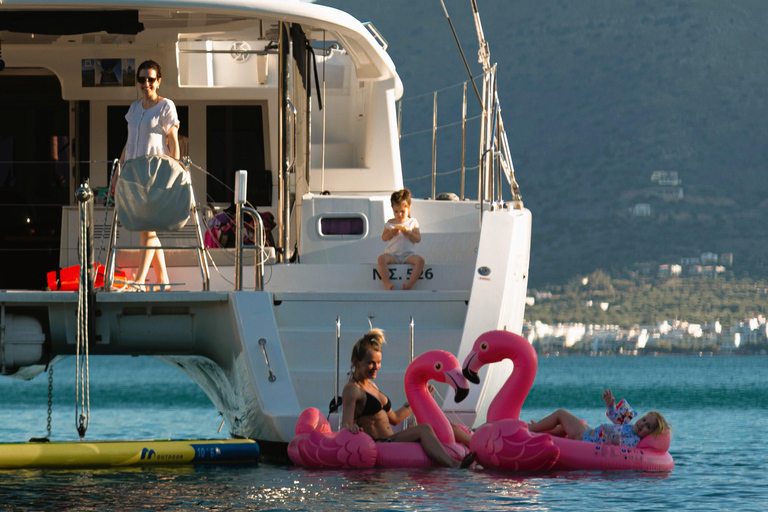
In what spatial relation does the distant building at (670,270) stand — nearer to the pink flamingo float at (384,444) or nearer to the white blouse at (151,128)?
the white blouse at (151,128)

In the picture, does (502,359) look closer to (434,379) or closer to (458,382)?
(458,382)

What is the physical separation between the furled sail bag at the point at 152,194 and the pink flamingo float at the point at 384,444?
1.67 metres

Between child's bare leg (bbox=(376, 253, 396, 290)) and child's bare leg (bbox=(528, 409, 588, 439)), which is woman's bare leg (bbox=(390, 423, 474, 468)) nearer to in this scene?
child's bare leg (bbox=(528, 409, 588, 439))

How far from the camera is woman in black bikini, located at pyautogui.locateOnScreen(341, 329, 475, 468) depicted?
25.1ft

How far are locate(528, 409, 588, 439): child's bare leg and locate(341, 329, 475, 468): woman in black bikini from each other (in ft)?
2.43

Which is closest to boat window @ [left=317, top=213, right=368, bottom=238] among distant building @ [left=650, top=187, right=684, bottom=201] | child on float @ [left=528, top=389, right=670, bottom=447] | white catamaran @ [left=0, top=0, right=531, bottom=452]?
white catamaran @ [left=0, top=0, right=531, bottom=452]

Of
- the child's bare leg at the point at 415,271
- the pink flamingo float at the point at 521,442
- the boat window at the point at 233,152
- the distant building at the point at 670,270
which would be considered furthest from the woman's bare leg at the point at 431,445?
the distant building at the point at 670,270

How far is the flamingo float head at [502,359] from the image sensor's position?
25.6ft

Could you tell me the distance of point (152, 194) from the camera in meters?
8.34

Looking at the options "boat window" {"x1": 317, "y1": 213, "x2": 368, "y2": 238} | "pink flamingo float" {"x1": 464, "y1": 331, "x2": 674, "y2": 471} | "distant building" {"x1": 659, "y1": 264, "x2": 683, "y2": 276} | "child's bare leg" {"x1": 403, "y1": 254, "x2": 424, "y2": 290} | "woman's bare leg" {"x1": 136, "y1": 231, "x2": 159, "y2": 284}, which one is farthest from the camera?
"distant building" {"x1": 659, "y1": 264, "x2": 683, "y2": 276}

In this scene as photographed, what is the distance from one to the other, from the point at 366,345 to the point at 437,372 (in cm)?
45

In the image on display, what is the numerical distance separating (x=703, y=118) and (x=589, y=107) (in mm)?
10210

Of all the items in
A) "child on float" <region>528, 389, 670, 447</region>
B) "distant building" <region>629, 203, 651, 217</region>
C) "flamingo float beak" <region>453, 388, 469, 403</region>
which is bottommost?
"child on float" <region>528, 389, 670, 447</region>

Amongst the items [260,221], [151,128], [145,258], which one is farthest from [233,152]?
[260,221]
